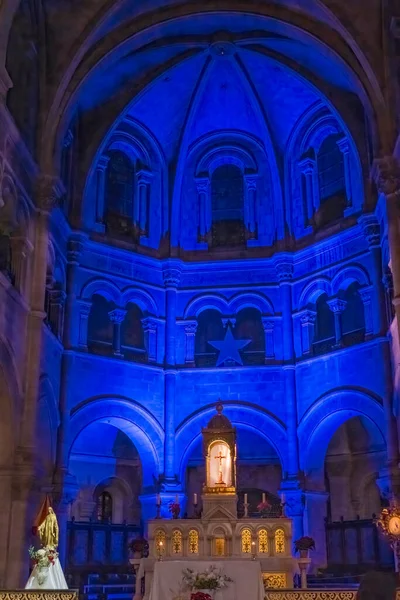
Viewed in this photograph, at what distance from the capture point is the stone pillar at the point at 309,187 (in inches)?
943

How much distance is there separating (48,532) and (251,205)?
15.1 m

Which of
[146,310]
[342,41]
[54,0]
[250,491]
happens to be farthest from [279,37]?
[250,491]

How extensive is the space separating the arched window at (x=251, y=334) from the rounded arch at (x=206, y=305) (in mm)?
656

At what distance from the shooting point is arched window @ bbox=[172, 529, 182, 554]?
15.5m

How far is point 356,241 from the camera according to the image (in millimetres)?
21875

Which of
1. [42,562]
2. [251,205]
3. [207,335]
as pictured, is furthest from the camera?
[251,205]

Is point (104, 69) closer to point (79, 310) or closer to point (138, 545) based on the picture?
point (79, 310)

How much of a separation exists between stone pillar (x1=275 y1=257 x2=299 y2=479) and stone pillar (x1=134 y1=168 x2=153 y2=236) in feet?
15.8

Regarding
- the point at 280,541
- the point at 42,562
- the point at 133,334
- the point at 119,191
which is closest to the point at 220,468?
the point at 280,541

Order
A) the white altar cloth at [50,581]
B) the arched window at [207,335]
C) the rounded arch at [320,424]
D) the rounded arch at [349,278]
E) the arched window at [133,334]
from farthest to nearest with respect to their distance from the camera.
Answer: the arched window at [207,335], the arched window at [133,334], the rounded arch at [349,278], the rounded arch at [320,424], the white altar cloth at [50,581]

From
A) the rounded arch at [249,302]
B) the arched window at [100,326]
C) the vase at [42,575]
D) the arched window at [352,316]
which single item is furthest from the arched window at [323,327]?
the vase at [42,575]

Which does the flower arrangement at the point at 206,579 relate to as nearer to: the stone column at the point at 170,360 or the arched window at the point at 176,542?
the arched window at the point at 176,542

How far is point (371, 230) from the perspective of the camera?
830 inches

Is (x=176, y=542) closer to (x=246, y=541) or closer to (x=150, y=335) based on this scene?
(x=246, y=541)
